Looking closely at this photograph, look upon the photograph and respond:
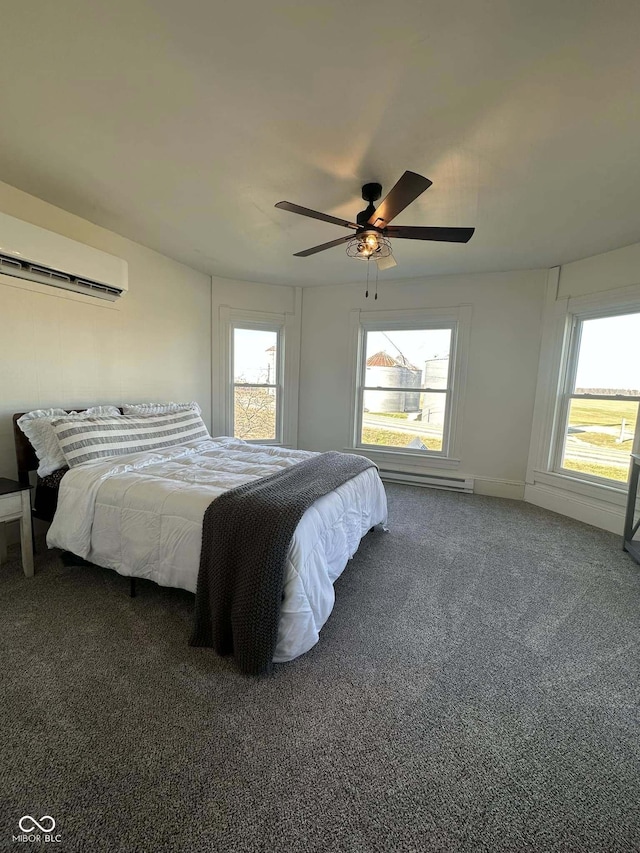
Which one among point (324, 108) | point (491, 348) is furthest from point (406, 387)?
point (324, 108)

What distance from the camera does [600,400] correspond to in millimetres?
3463

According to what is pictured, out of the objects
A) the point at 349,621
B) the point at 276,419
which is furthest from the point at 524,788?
the point at 276,419

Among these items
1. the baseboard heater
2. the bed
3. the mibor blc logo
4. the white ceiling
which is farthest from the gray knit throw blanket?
the baseboard heater

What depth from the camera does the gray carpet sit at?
1.02 meters

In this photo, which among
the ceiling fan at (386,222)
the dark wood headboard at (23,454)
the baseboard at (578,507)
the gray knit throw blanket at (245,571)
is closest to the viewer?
the gray knit throw blanket at (245,571)

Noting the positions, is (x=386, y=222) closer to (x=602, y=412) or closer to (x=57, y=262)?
(x=57, y=262)

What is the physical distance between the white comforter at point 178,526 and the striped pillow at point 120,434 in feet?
0.32

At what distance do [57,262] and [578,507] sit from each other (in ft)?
16.7

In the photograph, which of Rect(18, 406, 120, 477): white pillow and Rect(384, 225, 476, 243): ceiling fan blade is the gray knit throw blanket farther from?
Rect(384, 225, 476, 243): ceiling fan blade

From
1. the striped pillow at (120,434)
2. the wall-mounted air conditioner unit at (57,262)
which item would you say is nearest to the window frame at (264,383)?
the striped pillow at (120,434)

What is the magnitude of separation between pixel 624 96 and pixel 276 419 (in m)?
4.17

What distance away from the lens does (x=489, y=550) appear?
2791 millimetres

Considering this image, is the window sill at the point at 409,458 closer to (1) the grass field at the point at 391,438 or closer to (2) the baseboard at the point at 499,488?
(1) the grass field at the point at 391,438

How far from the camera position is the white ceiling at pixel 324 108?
1.29 meters
